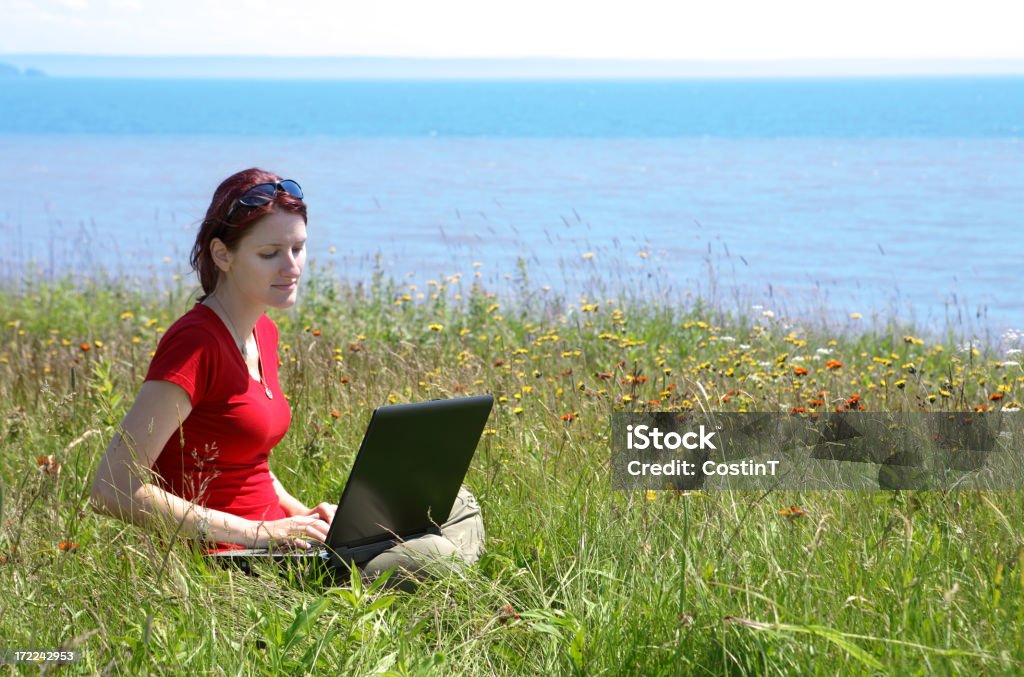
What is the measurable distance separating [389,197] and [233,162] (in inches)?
687

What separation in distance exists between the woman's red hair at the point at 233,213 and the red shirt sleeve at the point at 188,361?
312mm

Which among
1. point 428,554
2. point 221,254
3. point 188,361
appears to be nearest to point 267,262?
point 221,254

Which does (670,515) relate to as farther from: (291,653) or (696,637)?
(291,653)

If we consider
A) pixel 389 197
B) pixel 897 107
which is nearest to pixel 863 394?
pixel 389 197

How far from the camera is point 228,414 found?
3.64 metres

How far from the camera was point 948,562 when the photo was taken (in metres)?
3.18

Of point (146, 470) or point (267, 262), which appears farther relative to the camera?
point (267, 262)

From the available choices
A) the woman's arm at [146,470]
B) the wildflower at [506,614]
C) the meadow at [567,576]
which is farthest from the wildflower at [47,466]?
the wildflower at [506,614]

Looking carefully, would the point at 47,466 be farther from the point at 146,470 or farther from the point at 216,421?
the point at 216,421

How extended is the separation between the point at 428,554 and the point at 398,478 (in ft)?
1.16

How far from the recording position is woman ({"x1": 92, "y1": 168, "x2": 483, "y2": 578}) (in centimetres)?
340

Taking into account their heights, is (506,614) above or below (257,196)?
below

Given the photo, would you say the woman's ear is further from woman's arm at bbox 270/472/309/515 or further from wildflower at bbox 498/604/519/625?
wildflower at bbox 498/604/519/625

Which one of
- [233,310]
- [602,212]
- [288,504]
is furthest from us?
[602,212]
